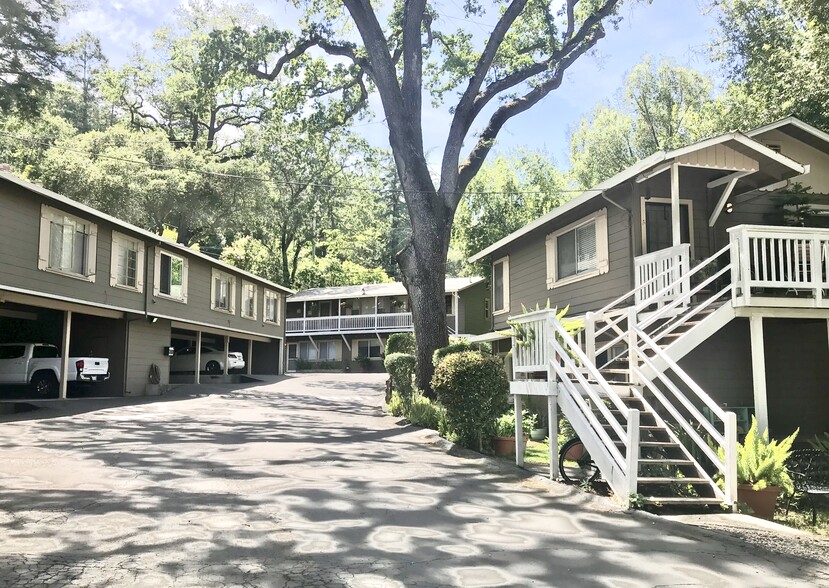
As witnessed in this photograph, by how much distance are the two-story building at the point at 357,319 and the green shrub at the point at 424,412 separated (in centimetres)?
2167

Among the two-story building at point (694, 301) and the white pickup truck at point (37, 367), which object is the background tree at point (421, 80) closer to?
the two-story building at point (694, 301)

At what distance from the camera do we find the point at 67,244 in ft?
57.9

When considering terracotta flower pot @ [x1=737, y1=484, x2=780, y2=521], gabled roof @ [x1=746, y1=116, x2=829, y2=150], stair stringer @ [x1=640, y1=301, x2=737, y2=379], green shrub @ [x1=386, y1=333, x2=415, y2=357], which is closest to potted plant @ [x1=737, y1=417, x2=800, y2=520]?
terracotta flower pot @ [x1=737, y1=484, x2=780, y2=521]

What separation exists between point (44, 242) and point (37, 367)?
156 inches

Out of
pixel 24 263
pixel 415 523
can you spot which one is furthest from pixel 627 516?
pixel 24 263

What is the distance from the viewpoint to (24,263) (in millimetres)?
15844

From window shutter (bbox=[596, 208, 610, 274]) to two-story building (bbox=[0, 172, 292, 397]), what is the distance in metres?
13.0

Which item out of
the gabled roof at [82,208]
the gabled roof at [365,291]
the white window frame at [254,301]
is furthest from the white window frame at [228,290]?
the gabled roof at [365,291]

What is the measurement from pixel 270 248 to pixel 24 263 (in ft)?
114

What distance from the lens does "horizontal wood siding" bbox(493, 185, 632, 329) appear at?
13391 mm

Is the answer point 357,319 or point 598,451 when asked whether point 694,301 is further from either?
point 357,319

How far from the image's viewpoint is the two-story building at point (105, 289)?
15.9 meters

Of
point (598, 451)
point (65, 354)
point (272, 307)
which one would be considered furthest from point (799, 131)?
point (272, 307)

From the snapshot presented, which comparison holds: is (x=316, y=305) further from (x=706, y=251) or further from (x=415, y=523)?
(x=415, y=523)
